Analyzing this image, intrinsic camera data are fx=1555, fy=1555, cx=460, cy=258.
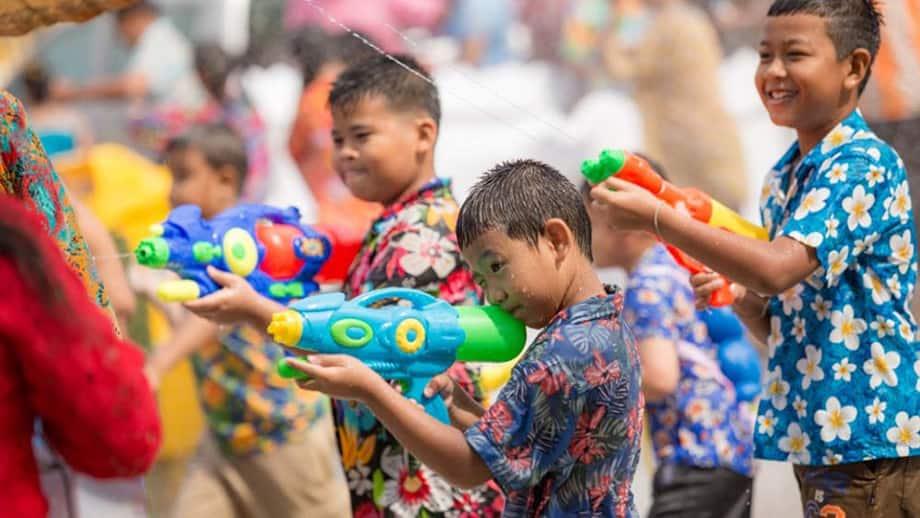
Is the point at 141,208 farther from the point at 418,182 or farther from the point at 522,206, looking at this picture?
the point at 522,206

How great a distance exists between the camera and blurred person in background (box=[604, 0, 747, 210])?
634 cm

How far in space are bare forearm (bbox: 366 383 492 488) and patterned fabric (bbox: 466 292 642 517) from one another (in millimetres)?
24

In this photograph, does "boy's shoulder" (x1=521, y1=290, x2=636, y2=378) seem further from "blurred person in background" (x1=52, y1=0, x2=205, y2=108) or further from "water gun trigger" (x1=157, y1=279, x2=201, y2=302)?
"blurred person in background" (x1=52, y1=0, x2=205, y2=108)

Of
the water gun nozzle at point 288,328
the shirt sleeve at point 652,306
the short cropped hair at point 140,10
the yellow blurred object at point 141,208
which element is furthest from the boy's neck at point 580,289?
the short cropped hair at point 140,10

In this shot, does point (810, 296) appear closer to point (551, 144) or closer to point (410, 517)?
point (410, 517)

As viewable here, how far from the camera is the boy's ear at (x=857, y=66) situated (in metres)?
3.02

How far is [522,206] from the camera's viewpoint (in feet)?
8.20

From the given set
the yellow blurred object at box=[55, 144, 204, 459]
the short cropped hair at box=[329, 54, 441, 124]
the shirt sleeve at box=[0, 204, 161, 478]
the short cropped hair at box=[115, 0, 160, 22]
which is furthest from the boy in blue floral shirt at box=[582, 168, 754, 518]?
the short cropped hair at box=[115, 0, 160, 22]

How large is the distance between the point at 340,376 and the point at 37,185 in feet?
1.96

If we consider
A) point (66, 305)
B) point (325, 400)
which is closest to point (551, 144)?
point (325, 400)

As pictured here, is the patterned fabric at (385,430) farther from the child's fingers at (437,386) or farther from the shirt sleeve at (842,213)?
the shirt sleeve at (842,213)

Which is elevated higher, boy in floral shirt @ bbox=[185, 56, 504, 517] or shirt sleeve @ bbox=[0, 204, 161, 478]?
boy in floral shirt @ bbox=[185, 56, 504, 517]

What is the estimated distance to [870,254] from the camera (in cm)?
292

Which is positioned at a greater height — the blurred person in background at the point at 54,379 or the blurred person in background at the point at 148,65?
the blurred person in background at the point at 148,65
